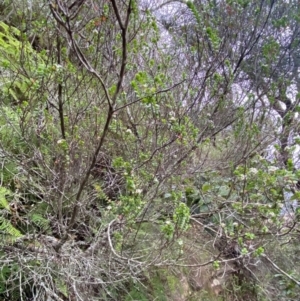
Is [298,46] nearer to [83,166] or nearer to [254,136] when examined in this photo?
[254,136]

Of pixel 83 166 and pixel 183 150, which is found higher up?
pixel 183 150

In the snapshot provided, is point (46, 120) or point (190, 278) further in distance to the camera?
point (190, 278)

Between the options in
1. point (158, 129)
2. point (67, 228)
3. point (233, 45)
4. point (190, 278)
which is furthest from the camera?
point (233, 45)

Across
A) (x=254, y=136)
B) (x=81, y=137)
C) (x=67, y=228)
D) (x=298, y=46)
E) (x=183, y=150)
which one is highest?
(x=298, y=46)

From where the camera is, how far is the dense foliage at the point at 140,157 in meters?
1.63

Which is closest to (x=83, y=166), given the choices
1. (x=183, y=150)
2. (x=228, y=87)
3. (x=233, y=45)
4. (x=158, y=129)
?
(x=158, y=129)

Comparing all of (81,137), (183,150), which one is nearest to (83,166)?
(81,137)

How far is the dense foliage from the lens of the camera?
1.63 metres

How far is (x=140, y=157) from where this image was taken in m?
1.92

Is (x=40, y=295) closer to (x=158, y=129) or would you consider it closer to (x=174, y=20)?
(x=158, y=129)

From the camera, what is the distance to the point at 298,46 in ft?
11.3

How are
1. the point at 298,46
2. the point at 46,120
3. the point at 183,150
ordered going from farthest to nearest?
the point at 298,46, the point at 183,150, the point at 46,120

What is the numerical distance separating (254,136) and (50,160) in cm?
173

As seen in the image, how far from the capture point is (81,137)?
200 centimetres
